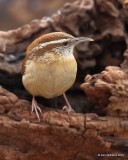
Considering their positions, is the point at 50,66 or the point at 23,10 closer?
the point at 50,66

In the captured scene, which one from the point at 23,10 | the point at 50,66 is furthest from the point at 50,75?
the point at 23,10

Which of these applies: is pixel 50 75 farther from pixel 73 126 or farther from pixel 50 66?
pixel 73 126

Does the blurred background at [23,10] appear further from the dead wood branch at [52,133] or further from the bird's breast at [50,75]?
the dead wood branch at [52,133]

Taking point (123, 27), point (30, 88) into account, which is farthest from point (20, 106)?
point (123, 27)

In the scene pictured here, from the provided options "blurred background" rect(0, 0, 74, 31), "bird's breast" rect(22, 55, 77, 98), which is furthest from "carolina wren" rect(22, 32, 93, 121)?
"blurred background" rect(0, 0, 74, 31)

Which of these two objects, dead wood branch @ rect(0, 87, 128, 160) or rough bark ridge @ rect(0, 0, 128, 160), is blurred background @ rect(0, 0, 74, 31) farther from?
dead wood branch @ rect(0, 87, 128, 160)

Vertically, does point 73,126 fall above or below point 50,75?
below

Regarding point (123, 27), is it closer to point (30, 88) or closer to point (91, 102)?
point (91, 102)
